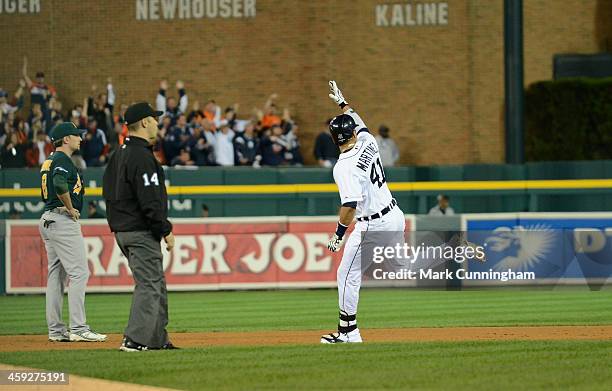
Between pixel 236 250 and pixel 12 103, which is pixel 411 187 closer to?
pixel 236 250

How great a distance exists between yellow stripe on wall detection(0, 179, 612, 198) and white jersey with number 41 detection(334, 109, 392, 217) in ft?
34.7

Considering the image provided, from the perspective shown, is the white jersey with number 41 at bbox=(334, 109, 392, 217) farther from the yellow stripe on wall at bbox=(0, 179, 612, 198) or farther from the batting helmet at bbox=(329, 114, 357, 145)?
the yellow stripe on wall at bbox=(0, 179, 612, 198)

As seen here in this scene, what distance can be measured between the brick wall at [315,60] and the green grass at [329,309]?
29.8 feet

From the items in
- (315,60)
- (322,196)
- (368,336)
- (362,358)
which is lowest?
(368,336)

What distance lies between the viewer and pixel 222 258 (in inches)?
798

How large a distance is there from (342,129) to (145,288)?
246cm

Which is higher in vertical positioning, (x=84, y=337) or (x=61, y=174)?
(x=61, y=174)

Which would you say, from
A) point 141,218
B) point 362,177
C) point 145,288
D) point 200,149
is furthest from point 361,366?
point 200,149

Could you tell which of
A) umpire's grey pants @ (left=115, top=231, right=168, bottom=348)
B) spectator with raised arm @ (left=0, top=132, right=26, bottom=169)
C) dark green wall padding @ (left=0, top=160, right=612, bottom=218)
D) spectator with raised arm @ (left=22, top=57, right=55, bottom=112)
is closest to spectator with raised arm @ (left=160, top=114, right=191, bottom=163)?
dark green wall padding @ (left=0, top=160, right=612, bottom=218)

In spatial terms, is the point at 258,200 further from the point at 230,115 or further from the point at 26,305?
the point at 26,305

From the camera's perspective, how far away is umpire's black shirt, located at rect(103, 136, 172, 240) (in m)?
10.8

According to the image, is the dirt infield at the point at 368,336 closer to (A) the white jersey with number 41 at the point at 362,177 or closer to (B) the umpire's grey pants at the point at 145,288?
(B) the umpire's grey pants at the point at 145,288

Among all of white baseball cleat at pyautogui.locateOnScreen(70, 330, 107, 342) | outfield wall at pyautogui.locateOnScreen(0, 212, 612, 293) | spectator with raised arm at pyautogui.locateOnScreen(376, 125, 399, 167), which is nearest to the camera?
white baseball cleat at pyautogui.locateOnScreen(70, 330, 107, 342)

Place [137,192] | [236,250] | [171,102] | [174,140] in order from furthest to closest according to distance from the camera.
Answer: [171,102] < [174,140] < [236,250] < [137,192]
